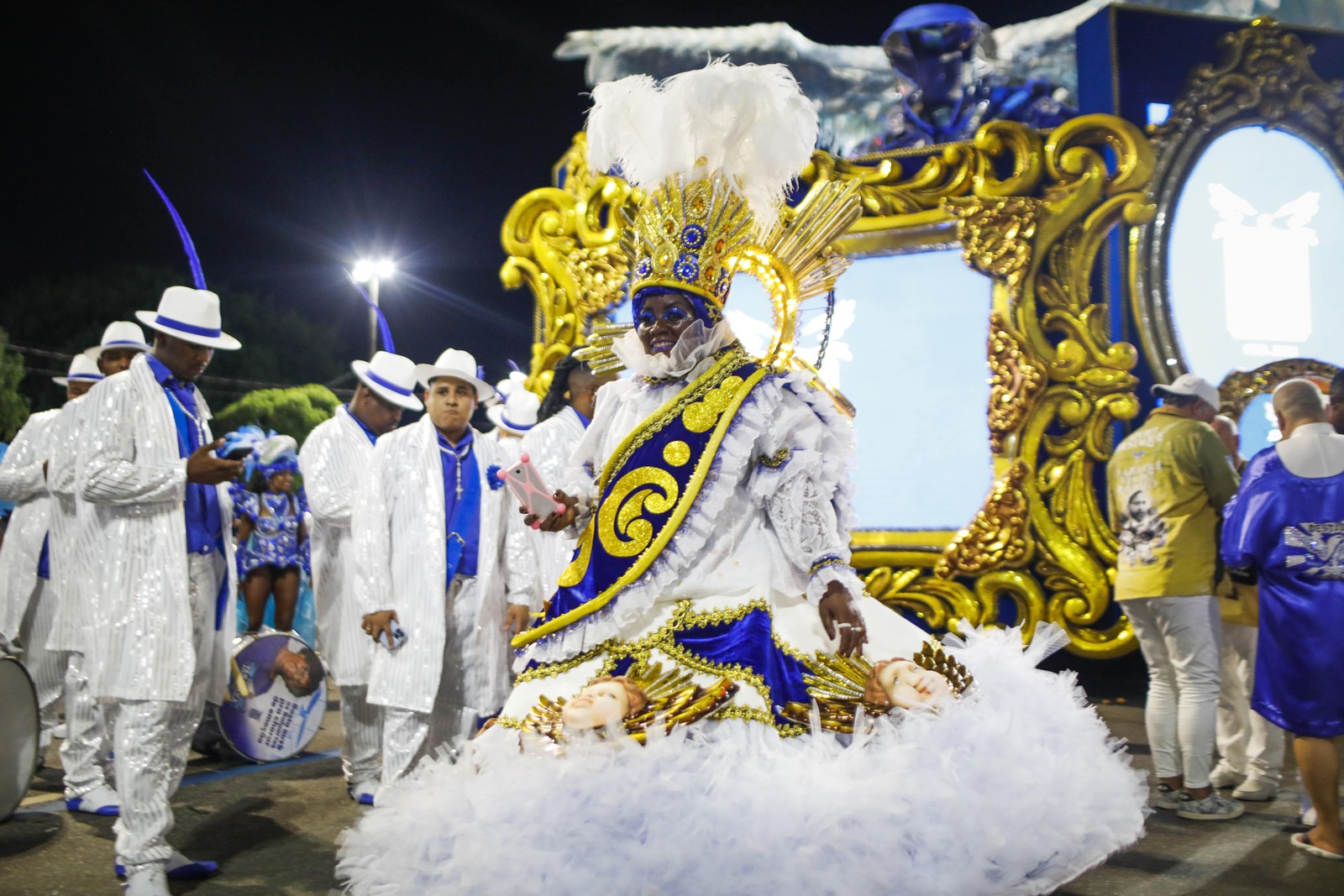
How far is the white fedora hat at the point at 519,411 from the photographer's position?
8992mm

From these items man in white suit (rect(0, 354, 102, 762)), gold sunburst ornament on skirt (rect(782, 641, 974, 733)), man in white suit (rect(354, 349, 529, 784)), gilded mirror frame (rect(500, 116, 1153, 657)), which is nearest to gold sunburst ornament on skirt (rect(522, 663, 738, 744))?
gold sunburst ornament on skirt (rect(782, 641, 974, 733))

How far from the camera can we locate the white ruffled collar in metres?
3.29

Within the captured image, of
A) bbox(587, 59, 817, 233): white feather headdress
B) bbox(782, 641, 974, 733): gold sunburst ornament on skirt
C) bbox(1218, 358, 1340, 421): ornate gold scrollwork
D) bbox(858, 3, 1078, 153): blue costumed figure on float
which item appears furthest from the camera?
bbox(858, 3, 1078, 153): blue costumed figure on float

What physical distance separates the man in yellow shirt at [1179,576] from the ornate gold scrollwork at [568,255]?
445 cm

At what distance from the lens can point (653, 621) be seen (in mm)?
3066

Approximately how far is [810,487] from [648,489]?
17.5 inches

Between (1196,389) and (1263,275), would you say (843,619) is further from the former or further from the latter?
(1263,275)

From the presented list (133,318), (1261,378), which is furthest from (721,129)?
(133,318)

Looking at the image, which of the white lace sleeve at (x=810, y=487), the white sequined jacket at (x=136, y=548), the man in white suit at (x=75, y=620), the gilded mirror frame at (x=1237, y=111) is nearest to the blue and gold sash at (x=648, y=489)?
the white lace sleeve at (x=810, y=487)

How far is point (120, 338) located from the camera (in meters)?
7.32

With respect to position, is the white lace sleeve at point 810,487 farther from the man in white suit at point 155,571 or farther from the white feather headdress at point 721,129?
the man in white suit at point 155,571

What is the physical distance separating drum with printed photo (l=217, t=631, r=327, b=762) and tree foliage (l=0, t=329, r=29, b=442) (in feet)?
42.1

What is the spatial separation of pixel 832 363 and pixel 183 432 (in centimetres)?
520

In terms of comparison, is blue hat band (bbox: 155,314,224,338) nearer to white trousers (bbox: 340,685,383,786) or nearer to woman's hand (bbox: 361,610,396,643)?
woman's hand (bbox: 361,610,396,643)
